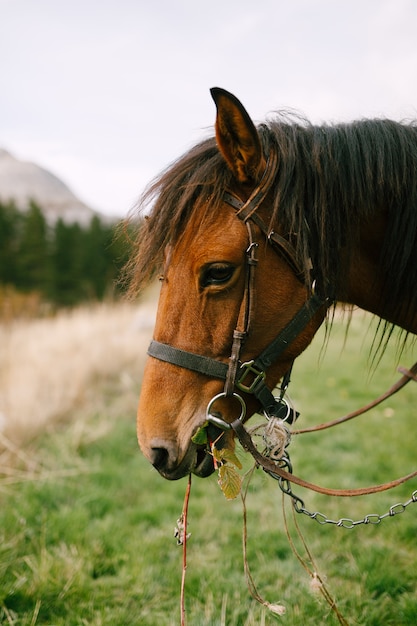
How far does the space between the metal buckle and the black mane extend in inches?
19.3

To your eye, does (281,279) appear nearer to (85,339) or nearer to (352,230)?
(352,230)

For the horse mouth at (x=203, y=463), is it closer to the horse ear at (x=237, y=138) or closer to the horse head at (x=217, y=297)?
the horse head at (x=217, y=297)

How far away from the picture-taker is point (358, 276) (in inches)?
85.0

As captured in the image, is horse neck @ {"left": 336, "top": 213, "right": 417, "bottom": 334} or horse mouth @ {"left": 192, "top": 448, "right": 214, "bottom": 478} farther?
horse neck @ {"left": 336, "top": 213, "right": 417, "bottom": 334}

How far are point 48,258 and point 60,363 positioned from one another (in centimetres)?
2335

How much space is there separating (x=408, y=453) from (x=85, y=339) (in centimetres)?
711

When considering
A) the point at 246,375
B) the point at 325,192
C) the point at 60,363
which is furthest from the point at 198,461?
the point at 60,363

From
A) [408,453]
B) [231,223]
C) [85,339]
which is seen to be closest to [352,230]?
[231,223]

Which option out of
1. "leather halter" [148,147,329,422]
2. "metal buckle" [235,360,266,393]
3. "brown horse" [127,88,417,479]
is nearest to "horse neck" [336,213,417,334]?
"brown horse" [127,88,417,479]

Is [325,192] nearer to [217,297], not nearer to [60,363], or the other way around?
[217,297]

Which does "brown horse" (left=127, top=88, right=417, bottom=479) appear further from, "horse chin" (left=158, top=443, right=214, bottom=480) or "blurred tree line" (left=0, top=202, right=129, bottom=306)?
"blurred tree line" (left=0, top=202, right=129, bottom=306)

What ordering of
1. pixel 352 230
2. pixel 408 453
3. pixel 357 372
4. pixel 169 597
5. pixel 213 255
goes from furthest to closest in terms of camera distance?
pixel 357 372 → pixel 408 453 → pixel 169 597 → pixel 352 230 → pixel 213 255

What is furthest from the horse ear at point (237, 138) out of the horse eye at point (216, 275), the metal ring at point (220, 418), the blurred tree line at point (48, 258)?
the blurred tree line at point (48, 258)

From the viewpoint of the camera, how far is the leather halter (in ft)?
6.15
